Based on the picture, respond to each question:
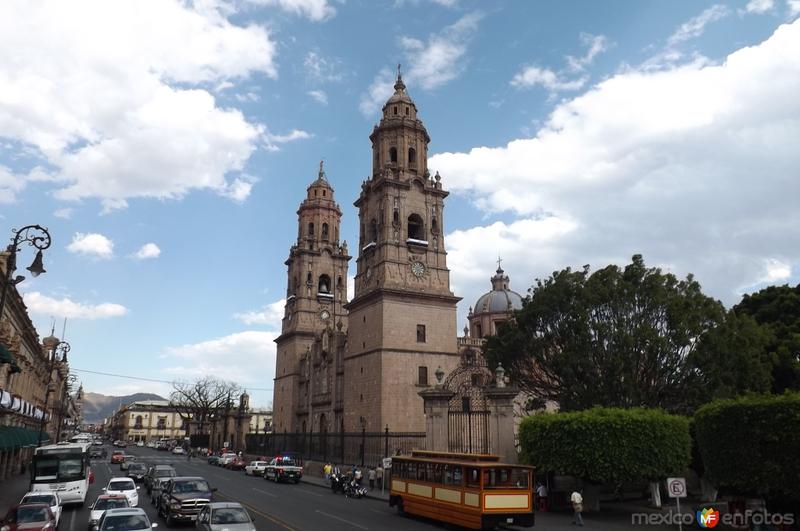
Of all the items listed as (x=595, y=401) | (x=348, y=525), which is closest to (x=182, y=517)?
(x=348, y=525)

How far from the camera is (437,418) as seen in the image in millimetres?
30297

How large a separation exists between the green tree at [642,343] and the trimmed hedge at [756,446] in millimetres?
10208

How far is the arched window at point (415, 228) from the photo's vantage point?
1908 inches

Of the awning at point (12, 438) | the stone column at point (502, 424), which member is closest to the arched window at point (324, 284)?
the awning at point (12, 438)

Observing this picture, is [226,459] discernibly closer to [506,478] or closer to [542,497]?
[542,497]

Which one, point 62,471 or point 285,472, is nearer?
point 62,471

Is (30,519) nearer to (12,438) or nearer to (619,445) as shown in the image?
(619,445)

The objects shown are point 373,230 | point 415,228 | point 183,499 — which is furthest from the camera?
point 373,230

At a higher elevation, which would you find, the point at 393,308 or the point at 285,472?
the point at 393,308

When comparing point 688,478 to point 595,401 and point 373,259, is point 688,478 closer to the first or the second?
point 595,401

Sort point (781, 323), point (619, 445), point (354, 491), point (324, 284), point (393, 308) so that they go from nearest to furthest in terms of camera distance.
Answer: point (619, 445)
point (354, 491)
point (781, 323)
point (393, 308)
point (324, 284)

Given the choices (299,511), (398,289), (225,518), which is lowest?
(299,511)

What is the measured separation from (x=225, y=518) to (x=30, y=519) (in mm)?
5361

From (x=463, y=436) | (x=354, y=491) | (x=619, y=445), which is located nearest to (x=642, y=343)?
(x=619, y=445)
